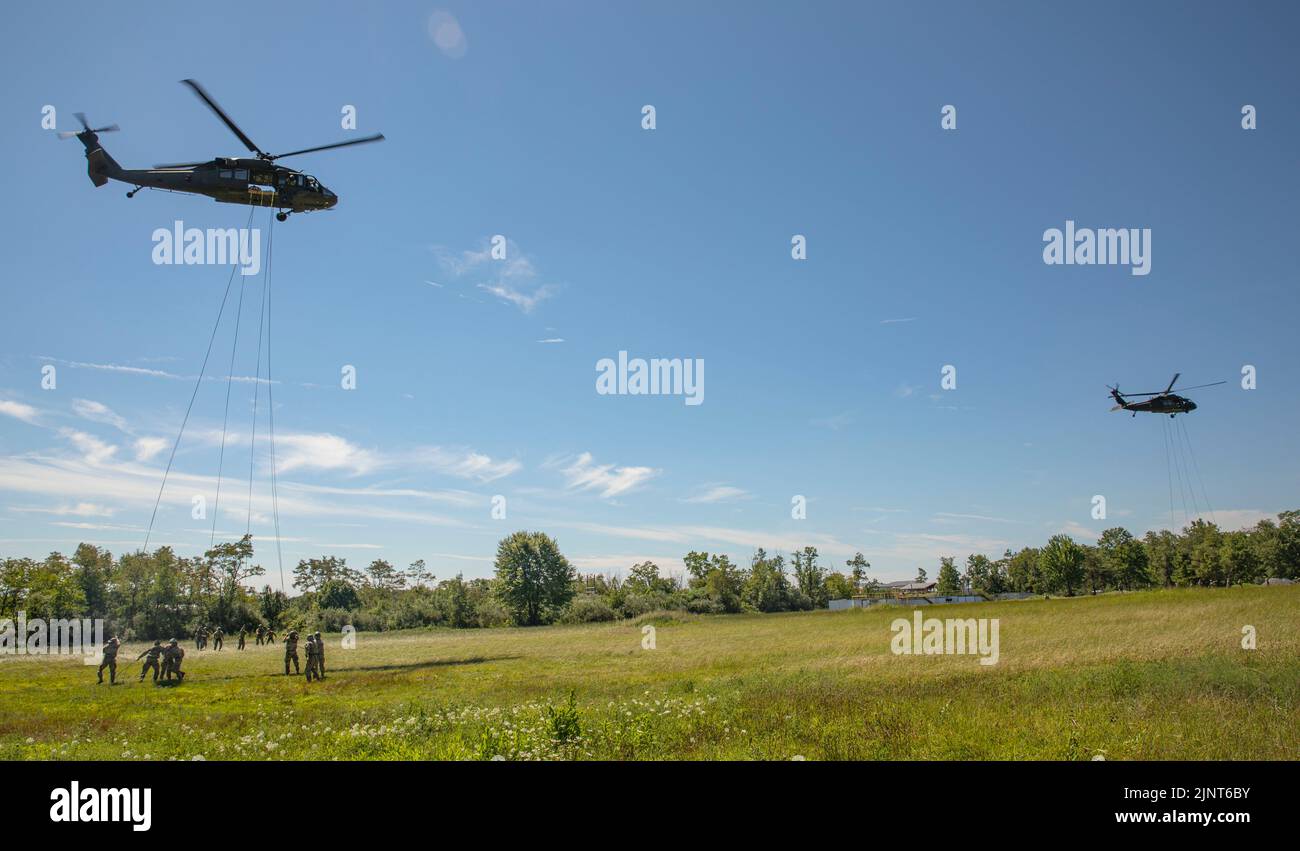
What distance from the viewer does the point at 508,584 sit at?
85.7m

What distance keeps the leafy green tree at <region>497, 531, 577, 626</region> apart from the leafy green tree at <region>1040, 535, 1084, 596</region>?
128 m

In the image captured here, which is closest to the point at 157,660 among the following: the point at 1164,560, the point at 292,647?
the point at 292,647

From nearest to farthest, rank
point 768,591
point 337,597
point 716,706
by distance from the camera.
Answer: point 716,706
point 337,597
point 768,591

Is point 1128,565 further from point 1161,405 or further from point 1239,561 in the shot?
point 1161,405

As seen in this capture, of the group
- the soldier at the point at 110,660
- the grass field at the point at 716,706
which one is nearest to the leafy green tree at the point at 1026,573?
the grass field at the point at 716,706

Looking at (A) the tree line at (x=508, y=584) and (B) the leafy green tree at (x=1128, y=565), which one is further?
(B) the leafy green tree at (x=1128, y=565)

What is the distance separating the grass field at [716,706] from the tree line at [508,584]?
11551mm

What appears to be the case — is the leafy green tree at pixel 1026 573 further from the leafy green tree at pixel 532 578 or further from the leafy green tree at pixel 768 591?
the leafy green tree at pixel 532 578

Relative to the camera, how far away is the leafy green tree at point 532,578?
84.3 metres

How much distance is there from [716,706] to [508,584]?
242 ft

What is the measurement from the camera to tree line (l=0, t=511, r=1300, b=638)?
166ft
